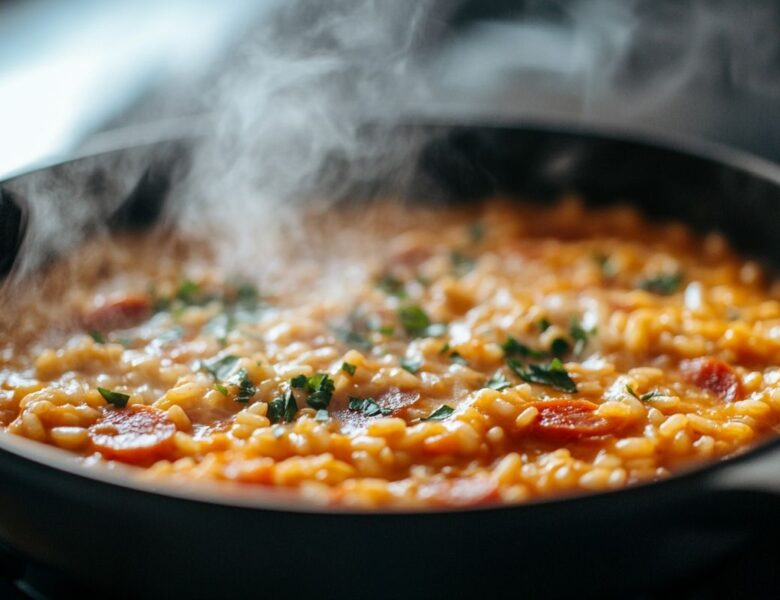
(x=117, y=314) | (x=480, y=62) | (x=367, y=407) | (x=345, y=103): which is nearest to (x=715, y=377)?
(x=367, y=407)

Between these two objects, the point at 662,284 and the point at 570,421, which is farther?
the point at 662,284

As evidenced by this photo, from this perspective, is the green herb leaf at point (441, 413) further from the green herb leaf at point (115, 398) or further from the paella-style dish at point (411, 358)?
the green herb leaf at point (115, 398)

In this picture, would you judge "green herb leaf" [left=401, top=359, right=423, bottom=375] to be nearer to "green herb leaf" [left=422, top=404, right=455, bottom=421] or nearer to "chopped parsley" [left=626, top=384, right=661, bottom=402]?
"green herb leaf" [left=422, top=404, right=455, bottom=421]

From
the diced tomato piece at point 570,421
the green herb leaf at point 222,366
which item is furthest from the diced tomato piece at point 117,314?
the diced tomato piece at point 570,421

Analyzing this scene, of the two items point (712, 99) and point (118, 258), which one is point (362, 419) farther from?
point (712, 99)

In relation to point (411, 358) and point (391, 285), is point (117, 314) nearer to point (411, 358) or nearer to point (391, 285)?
point (391, 285)

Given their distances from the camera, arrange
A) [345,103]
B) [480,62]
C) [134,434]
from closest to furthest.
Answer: [134,434]
[345,103]
[480,62]
